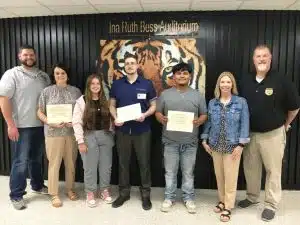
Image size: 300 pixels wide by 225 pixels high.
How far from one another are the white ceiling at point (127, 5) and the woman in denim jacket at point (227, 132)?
1.00 m

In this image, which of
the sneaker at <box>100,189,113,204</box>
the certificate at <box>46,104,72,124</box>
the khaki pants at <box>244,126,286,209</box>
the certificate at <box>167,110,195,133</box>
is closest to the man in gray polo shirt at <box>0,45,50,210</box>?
the certificate at <box>46,104,72,124</box>

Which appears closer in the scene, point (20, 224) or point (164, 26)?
point (20, 224)

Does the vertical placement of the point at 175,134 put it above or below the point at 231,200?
above

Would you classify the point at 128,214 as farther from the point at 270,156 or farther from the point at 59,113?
the point at 270,156

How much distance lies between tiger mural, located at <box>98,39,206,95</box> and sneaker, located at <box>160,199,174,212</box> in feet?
4.63

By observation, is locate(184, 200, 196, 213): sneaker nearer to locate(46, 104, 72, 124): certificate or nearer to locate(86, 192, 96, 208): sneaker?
locate(86, 192, 96, 208): sneaker

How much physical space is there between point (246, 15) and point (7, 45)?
11.0 ft

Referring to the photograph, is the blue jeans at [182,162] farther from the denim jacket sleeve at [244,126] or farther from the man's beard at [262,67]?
the man's beard at [262,67]

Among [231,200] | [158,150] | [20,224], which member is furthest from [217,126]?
[20,224]

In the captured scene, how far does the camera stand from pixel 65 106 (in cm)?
316

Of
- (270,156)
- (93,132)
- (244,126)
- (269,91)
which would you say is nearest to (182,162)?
(244,126)

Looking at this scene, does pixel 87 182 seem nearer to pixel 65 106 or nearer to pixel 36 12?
pixel 65 106

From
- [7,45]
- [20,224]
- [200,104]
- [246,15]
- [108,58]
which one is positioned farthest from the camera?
[7,45]

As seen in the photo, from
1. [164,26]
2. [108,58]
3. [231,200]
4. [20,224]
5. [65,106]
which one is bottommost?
[20,224]
